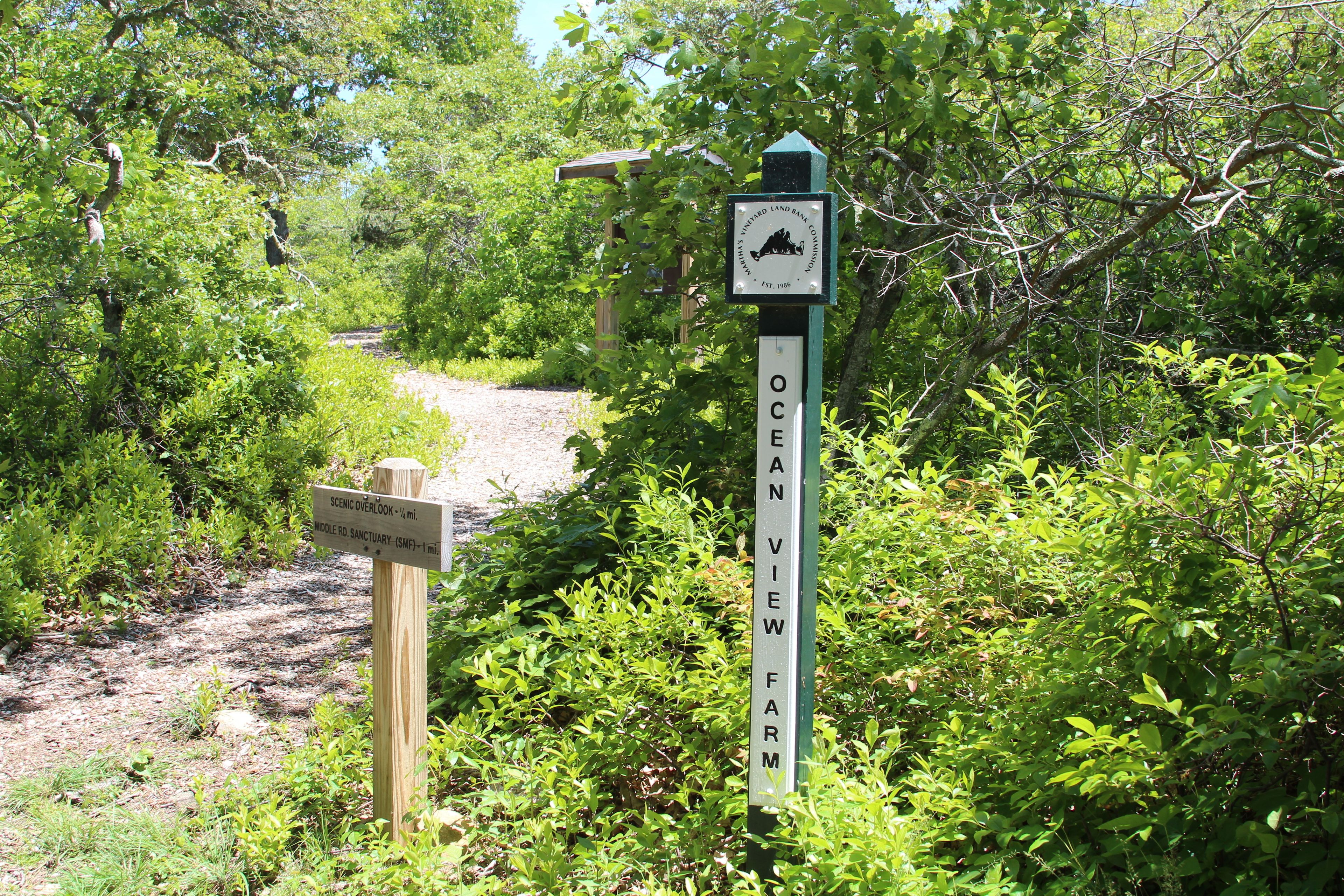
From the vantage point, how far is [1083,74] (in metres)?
5.22

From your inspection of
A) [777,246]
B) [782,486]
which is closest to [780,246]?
[777,246]

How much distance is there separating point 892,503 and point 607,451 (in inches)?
59.1

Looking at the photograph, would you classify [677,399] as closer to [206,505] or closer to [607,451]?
[607,451]

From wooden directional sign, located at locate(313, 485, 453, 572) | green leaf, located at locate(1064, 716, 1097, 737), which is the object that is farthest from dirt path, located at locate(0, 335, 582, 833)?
green leaf, located at locate(1064, 716, 1097, 737)

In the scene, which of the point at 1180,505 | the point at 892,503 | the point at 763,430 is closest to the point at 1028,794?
the point at 1180,505

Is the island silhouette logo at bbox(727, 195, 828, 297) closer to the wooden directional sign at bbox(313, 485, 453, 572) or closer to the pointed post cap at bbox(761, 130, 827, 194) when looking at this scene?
the pointed post cap at bbox(761, 130, 827, 194)

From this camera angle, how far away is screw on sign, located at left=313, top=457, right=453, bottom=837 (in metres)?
3.11

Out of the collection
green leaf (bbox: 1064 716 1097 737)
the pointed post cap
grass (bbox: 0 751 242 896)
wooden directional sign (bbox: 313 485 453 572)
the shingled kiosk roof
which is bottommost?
grass (bbox: 0 751 242 896)

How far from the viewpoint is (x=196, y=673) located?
494cm

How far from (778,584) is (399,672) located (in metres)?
1.43

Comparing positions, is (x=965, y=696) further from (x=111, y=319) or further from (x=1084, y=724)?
(x=111, y=319)

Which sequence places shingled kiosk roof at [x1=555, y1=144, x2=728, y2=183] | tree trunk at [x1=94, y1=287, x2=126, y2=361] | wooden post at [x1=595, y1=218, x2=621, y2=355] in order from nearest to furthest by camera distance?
tree trunk at [x1=94, y1=287, x2=126, y2=361] < shingled kiosk roof at [x1=555, y1=144, x2=728, y2=183] < wooden post at [x1=595, y1=218, x2=621, y2=355]

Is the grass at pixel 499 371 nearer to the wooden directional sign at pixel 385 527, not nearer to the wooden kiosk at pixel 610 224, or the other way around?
the wooden kiosk at pixel 610 224

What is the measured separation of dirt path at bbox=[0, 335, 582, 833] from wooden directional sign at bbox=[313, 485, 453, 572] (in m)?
1.00
